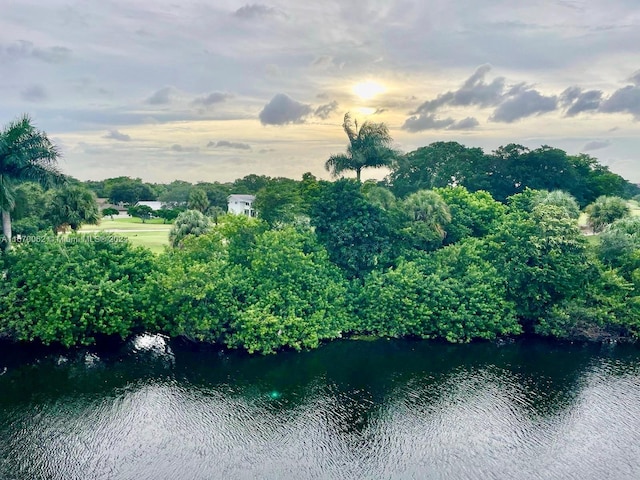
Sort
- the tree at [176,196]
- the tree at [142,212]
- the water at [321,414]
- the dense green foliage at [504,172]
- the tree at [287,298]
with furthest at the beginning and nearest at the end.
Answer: the tree at [176,196] → the tree at [142,212] → the dense green foliage at [504,172] → the tree at [287,298] → the water at [321,414]

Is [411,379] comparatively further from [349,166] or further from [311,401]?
[349,166]

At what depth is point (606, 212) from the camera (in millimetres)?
48500

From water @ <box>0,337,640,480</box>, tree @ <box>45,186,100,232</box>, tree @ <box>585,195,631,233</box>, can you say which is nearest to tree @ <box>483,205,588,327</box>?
water @ <box>0,337,640,480</box>

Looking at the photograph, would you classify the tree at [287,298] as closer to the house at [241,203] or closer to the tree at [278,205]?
the tree at [278,205]

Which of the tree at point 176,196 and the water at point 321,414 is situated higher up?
Answer: the tree at point 176,196

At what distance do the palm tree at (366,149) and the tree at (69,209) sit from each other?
2640 cm

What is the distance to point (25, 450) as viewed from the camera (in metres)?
20.3

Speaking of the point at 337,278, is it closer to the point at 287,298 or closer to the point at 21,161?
the point at 287,298

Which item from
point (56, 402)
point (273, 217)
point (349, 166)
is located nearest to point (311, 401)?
point (56, 402)

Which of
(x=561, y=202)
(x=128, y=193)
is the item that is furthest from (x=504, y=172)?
(x=128, y=193)

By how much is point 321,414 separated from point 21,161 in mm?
25534

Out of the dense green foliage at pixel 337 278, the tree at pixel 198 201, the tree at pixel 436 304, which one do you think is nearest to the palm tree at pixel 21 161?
the dense green foliage at pixel 337 278

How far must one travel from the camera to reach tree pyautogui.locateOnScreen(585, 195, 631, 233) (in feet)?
158

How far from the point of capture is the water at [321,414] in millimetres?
20188
